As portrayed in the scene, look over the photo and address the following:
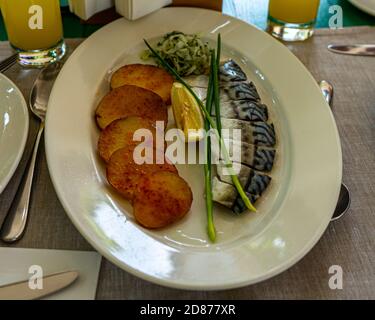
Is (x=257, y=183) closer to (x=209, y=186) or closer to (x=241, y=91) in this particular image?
(x=209, y=186)

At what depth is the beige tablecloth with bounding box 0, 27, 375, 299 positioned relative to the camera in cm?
88

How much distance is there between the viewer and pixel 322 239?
0.97 metres

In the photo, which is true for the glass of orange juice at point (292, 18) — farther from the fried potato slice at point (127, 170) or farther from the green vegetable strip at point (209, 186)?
the fried potato slice at point (127, 170)

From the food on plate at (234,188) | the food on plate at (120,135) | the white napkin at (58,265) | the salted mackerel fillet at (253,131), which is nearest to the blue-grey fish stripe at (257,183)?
the food on plate at (234,188)

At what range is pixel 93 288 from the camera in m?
0.85

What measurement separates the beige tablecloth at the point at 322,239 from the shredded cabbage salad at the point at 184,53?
0.37 meters

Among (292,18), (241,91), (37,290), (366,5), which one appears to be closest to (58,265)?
(37,290)

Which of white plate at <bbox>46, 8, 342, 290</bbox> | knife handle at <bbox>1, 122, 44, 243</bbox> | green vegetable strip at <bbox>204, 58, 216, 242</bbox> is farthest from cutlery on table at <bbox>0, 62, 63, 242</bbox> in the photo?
green vegetable strip at <bbox>204, 58, 216, 242</bbox>

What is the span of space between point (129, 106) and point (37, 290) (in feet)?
1.57

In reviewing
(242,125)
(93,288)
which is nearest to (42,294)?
(93,288)

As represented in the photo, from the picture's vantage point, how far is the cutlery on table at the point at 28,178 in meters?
0.94

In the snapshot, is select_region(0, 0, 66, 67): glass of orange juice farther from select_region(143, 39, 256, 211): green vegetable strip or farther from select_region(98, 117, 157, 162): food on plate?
select_region(98, 117, 157, 162): food on plate

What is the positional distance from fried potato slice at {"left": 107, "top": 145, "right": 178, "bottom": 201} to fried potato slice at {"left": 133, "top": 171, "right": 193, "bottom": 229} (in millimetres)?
24
